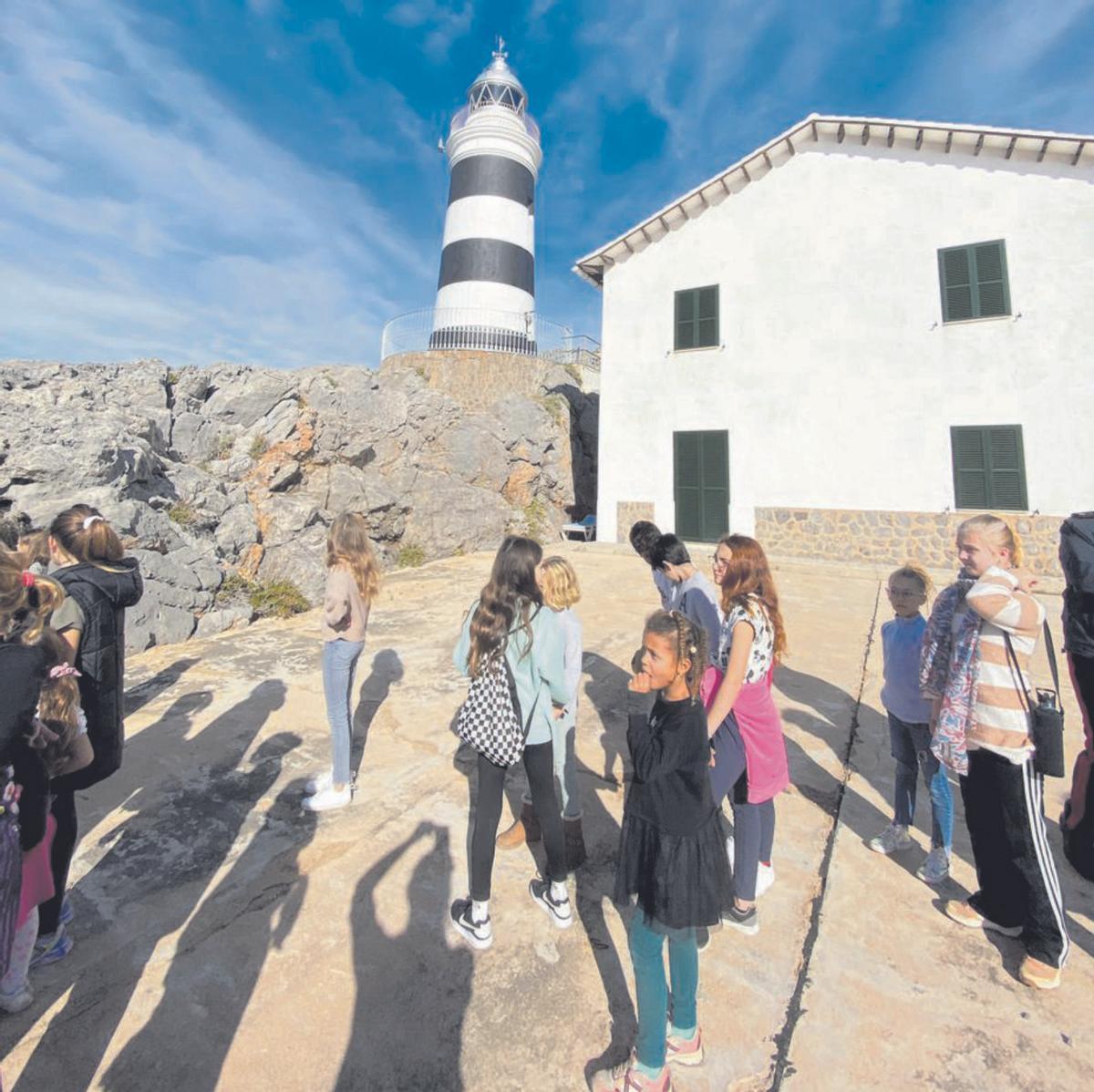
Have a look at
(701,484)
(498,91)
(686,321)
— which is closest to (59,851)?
(701,484)

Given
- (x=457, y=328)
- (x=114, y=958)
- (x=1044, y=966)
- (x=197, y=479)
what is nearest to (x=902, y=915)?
(x=1044, y=966)

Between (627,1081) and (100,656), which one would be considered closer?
(627,1081)

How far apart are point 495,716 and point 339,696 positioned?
139cm

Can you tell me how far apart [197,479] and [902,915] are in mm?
Result: 10060

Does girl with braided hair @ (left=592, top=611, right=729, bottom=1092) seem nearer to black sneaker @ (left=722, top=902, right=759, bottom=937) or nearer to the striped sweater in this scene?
black sneaker @ (left=722, top=902, right=759, bottom=937)

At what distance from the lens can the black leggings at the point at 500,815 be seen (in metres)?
2.29

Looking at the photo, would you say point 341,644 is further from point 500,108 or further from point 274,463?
point 500,108

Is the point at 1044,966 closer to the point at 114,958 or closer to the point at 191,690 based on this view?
the point at 114,958

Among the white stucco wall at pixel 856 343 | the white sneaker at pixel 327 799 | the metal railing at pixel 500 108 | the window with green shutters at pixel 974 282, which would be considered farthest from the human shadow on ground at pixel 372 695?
the metal railing at pixel 500 108

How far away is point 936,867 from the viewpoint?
8.64 ft

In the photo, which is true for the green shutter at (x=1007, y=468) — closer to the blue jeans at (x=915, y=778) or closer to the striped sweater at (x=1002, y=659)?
the blue jeans at (x=915, y=778)

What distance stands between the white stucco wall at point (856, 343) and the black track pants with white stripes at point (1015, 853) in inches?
418

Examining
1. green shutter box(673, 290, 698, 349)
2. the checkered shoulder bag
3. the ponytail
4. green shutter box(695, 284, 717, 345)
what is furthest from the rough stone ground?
green shutter box(673, 290, 698, 349)

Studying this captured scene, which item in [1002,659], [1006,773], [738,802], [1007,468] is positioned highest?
[1007,468]
